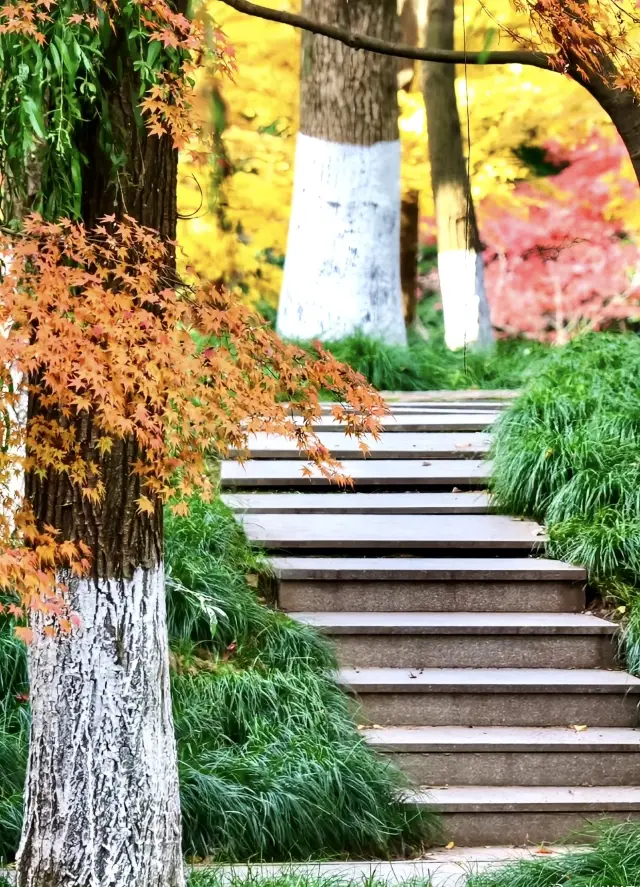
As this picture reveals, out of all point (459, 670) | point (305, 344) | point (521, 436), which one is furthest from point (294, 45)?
point (459, 670)

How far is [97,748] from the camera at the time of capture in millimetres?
3594

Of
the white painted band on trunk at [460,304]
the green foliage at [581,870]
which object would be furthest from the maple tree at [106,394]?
the white painted band on trunk at [460,304]

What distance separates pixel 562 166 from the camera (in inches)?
666

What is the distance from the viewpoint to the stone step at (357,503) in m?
6.27

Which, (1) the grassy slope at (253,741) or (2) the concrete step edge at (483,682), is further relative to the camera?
(2) the concrete step edge at (483,682)

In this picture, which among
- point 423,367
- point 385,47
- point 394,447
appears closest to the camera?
point 385,47

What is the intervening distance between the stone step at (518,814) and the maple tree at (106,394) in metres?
1.23

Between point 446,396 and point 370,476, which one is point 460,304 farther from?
point 370,476

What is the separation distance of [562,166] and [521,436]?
451 inches

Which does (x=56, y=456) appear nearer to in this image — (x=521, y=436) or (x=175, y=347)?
(x=175, y=347)

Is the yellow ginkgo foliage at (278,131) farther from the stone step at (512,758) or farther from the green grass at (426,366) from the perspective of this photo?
the stone step at (512,758)

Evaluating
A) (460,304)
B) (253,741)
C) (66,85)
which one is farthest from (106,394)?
(460,304)

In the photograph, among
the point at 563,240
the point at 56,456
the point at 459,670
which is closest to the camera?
the point at 56,456

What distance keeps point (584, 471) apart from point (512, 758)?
170 centimetres
